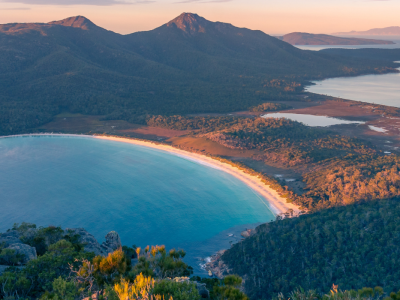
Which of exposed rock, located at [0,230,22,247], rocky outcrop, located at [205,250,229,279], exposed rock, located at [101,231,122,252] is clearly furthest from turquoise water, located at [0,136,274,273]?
exposed rock, located at [0,230,22,247]

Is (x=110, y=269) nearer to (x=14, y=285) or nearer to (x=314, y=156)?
(x=14, y=285)

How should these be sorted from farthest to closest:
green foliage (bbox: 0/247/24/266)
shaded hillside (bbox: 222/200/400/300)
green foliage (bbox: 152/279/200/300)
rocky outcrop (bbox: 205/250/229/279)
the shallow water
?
the shallow water < rocky outcrop (bbox: 205/250/229/279) < shaded hillside (bbox: 222/200/400/300) < green foliage (bbox: 0/247/24/266) < green foliage (bbox: 152/279/200/300)

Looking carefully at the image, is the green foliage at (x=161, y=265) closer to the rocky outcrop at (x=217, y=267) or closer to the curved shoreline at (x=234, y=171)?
the rocky outcrop at (x=217, y=267)

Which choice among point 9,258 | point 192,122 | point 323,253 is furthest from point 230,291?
point 192,122

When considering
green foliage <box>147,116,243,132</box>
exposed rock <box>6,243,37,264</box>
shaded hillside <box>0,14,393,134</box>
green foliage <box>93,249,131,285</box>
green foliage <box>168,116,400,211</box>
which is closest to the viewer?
green foliage <box>93,249,131,285</box>


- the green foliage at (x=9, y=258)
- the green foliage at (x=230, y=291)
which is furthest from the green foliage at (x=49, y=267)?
the green foliage at (x=230, y=291)

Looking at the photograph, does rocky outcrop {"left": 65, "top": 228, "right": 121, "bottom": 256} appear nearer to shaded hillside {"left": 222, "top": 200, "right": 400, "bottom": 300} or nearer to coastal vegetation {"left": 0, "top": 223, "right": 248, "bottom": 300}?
coastal vegetation {"left": 0, "top": 223, "right": 248, "bottom": 300}

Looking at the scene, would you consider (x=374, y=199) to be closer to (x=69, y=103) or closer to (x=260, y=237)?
(x=260, y=237)
